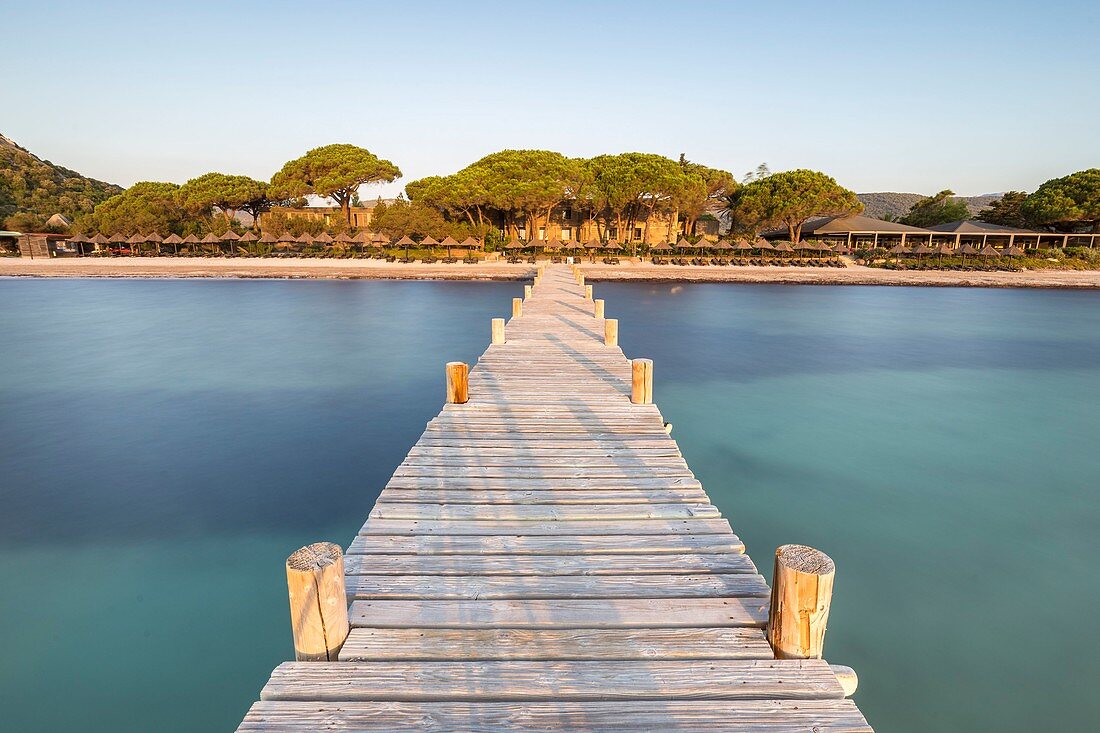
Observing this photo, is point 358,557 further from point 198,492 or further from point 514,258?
point 514,258

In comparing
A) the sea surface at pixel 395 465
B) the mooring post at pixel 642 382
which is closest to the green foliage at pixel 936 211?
the sea surface at pixel 395 465

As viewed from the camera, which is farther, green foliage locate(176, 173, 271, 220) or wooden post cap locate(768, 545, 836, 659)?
green foliage locate(176, 173, 271, 220)

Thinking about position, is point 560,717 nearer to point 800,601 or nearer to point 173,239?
point 800,601

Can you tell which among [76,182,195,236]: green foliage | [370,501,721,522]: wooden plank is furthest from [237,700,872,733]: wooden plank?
[76,182,195,236]: green foliage

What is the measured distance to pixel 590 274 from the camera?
118 ft

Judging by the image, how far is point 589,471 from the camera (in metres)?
5.28

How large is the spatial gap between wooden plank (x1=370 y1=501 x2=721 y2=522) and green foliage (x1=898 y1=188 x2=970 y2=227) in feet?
223

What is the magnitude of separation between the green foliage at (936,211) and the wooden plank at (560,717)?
69.5 metres

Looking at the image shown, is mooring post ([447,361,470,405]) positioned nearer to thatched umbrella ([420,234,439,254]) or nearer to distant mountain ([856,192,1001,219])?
thatched umbrella ([420,234,439,254])

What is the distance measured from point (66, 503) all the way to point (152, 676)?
495 centimetres

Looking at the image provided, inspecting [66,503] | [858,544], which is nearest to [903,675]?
[858,544]

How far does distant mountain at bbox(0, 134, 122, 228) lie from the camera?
207 ft

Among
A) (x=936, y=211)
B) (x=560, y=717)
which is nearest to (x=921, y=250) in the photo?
(x=936, y=211)

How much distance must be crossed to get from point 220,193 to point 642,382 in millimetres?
56736
